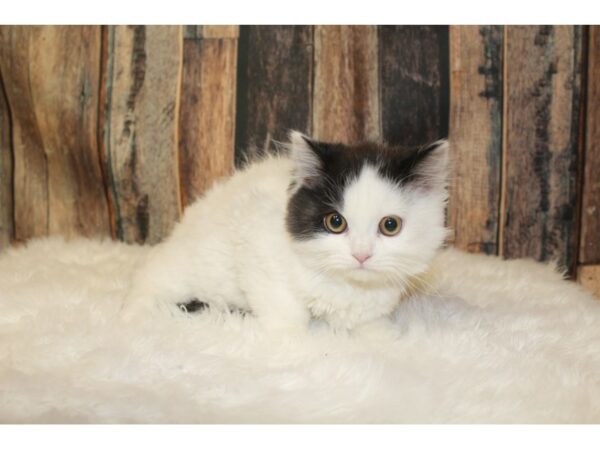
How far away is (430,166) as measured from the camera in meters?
1.50

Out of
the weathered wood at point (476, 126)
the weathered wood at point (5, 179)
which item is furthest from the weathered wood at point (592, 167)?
the weathered wood at point (5, 179)

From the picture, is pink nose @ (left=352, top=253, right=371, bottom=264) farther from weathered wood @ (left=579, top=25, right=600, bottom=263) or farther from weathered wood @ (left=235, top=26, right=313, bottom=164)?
weathered wood @ (left=579, top=25, right=600, bottom=263)

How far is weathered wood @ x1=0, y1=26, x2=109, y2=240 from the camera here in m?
2.27

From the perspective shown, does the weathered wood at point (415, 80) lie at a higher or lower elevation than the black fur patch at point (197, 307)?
higher

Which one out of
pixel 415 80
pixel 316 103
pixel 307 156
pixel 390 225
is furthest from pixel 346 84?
pixel 390 225

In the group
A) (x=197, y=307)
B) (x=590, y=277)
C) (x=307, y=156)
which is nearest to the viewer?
(x=307, y=156)

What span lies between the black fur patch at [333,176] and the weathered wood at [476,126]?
861 mm

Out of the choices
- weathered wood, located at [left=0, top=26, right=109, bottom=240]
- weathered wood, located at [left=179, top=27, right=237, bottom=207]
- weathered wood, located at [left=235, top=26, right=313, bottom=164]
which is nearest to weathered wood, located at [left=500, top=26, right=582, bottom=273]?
weathered wood, located at [left=235, top=26, right=313, bottom=164]

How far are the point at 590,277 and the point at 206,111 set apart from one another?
1.55 meters

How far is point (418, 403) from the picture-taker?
4.11 ft

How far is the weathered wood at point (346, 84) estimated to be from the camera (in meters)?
2.30

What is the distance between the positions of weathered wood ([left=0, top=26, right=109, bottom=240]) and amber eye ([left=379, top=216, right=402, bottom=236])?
51.5 inches

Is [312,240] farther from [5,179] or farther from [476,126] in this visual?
[5,179]

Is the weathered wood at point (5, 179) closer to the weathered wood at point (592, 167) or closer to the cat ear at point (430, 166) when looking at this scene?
the cat ear at point (430, 166)
